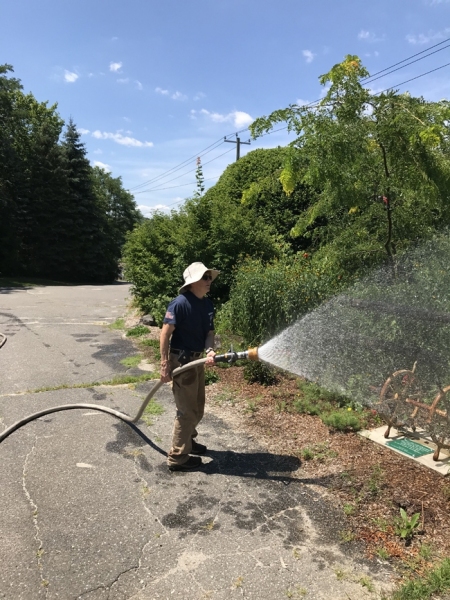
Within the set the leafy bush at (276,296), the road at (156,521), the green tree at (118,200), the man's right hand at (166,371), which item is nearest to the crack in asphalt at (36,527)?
the road at (156,521)

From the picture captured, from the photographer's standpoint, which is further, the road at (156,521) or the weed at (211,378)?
the weed at (211,378)

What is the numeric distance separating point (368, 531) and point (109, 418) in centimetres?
291

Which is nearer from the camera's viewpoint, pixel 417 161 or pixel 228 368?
pixel 417 161

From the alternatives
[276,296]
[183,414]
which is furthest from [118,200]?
[183,414]

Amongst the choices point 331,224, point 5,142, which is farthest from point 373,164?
point 5,142

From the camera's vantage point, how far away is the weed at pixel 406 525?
9.21ft

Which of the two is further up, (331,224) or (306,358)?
(331,224)

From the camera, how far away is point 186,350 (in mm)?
3793

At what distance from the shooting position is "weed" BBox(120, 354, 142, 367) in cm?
711

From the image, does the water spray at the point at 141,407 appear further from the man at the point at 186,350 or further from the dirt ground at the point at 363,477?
the dirt ground at the point at 363,477

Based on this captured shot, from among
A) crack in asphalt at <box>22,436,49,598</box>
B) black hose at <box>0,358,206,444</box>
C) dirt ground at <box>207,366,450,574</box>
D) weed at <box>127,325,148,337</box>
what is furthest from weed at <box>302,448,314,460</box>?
weed at <box>127,325,148,337</box>

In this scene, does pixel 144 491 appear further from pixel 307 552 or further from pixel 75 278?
pixel 75 278

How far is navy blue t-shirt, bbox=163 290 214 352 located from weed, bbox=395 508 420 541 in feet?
6.36

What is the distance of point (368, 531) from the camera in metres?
2.89
